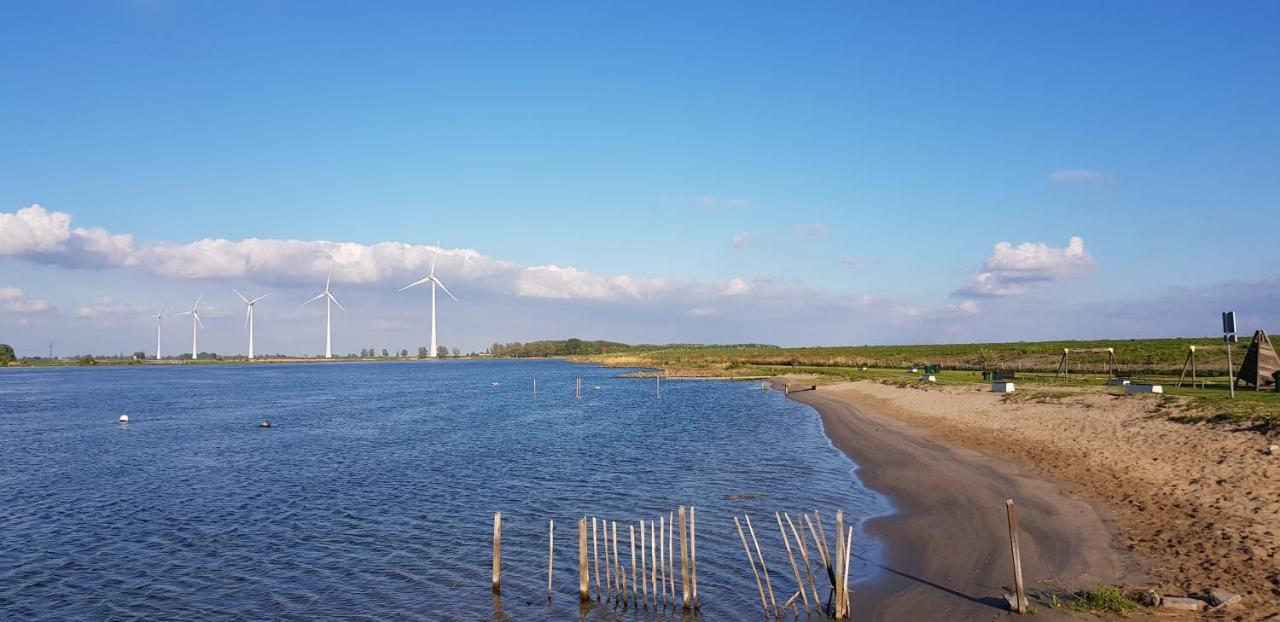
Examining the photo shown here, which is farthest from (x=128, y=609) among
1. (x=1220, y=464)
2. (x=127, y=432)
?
(x=127, y=432)

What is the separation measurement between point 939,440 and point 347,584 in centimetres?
3234

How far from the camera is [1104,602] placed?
51.7 ft

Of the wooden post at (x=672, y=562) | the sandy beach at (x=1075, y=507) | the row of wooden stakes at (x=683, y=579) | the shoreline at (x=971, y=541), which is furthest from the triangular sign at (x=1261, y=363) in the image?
the wooden post at (x=672, y=562)

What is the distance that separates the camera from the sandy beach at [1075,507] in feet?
57.6

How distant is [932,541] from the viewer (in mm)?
22828

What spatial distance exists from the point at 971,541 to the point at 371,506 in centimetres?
2331

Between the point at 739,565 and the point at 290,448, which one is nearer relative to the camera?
the point at 739,565

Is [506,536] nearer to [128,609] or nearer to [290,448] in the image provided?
[128,609]

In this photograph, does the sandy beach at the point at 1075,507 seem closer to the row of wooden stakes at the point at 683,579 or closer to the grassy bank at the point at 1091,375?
the row of wooden stakes at the point at 683,579

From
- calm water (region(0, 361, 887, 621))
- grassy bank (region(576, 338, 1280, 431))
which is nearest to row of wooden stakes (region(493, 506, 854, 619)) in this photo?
calm water (region(0, 361, 887, 621))

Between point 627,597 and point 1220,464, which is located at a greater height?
point 1220,464

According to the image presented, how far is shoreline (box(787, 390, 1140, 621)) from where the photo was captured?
17578mm

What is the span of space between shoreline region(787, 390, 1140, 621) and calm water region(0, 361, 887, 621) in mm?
1401

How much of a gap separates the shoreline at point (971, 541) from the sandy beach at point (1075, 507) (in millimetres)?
63
